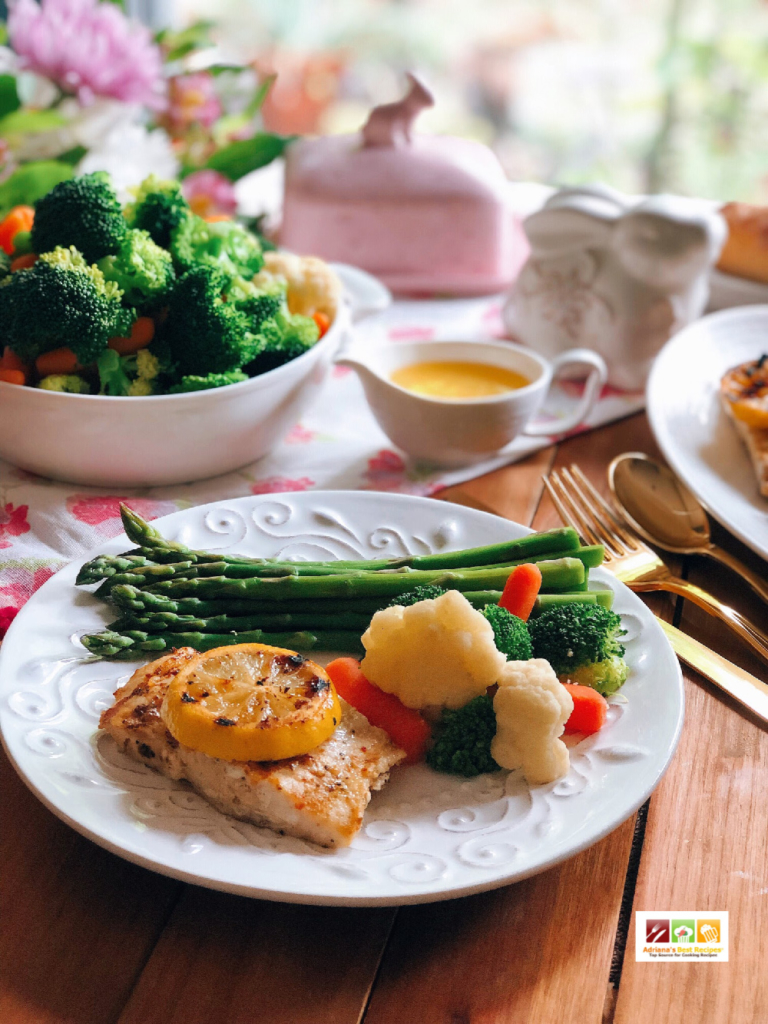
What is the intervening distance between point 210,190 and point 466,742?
2.75m

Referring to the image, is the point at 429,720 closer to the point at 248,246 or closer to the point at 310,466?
the point at 310,466

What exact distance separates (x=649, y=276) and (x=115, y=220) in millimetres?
1610

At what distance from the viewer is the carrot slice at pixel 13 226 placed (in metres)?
2.54

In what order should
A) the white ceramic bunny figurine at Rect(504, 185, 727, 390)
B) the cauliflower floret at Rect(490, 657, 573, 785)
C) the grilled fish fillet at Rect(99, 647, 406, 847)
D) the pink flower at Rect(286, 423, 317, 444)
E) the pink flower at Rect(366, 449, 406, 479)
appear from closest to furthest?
the grilled fish fillet at Rect(99, 647, 406, 847)
the cauliflower floret at Rect(490, 657, 573, 785)
the pink flower at Rect(366, 449, 406, 479)
the pink flower at Rect(286, 423, 317, 444)
the white ceramic bunny figurine at Rect(504, 185, 727, 390)

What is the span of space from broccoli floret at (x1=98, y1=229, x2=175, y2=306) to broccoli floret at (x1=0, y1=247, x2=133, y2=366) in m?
0.04

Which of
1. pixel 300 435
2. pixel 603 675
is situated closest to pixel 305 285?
pixel 300 435

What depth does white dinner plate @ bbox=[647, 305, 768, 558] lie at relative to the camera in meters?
2.37

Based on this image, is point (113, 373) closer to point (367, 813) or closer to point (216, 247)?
point (216, 247)

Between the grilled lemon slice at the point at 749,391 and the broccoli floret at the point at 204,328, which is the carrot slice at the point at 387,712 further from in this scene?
the grilled lemon slice at the point at 749,391

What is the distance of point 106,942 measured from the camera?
1397 millimetres

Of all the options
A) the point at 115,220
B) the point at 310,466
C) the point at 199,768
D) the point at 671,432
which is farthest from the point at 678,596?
the point at 115,220

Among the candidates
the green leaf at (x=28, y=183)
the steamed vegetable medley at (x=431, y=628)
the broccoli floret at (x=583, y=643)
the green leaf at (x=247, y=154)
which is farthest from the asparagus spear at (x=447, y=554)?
the green leaf at (x=247, y=154)

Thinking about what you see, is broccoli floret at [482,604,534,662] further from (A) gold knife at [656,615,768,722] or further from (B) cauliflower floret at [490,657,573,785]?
(A) gold knife at [656,615,768,722]

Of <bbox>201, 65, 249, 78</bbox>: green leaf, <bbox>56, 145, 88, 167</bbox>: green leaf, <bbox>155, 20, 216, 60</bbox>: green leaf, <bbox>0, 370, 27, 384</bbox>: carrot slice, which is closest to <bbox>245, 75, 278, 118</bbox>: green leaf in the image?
<bbox>201, 65, 249, 78</bbox>: green leaf
